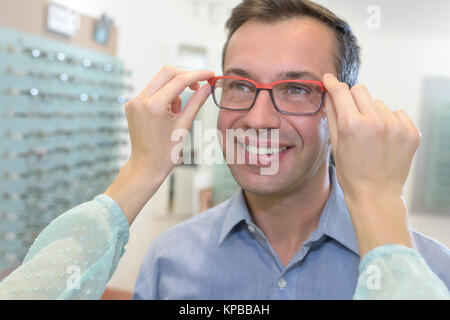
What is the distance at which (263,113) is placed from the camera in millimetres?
793

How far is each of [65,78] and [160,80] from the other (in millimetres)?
1380

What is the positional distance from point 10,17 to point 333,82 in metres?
1.47

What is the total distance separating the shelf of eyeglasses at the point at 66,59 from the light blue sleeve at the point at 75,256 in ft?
4.23

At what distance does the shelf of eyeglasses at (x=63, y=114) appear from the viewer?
1.61 m

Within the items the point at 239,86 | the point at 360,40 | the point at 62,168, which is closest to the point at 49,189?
the point at 62,168

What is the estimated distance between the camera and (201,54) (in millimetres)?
2328

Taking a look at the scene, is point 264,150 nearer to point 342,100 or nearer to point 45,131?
point 342,100

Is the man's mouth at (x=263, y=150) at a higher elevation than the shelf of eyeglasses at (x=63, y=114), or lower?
lower

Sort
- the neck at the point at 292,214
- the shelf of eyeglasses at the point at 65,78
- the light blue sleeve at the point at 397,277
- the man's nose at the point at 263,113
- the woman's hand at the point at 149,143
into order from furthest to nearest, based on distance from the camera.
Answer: the shelf of eyeglasses at the point at 65,78 < the neck at the point at 292,214 < the man's nose at the point at 263,113 < the woman's hand at the point at 149,143 < the light blue sleeve at the point at 397,277

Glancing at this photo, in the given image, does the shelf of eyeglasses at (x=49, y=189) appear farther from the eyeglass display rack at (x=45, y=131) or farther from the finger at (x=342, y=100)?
the finger at (x=342, y=100)

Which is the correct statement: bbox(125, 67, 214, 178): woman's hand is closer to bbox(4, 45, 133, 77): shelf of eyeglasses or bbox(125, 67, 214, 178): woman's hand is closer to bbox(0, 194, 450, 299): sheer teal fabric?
bbox(0, 194, 450, 299): sheer teal fabric

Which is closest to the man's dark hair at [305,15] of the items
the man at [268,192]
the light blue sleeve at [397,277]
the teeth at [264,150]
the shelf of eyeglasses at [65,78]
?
the man at [268,192]
